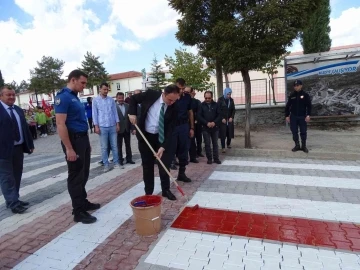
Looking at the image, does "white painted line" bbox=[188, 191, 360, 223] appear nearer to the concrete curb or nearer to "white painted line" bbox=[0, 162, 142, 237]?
"white painted line" bbox=[0, 162, 142, 237]

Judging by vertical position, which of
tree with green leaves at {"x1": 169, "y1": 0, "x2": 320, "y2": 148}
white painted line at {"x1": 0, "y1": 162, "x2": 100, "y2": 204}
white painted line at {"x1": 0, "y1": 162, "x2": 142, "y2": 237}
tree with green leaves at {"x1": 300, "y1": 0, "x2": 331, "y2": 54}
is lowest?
white painted line at {"x1": 0, "y1": 162, "x2": 142, "y2": 237}

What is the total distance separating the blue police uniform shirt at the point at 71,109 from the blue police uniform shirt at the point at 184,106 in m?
2.01

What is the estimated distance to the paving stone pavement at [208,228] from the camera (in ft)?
9.50

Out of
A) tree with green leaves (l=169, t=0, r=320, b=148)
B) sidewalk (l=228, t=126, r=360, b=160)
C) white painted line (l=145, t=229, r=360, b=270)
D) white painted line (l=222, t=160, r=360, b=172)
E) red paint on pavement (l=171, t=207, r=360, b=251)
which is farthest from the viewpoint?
sidewalk (l=228, t=126, r=360, b=160)

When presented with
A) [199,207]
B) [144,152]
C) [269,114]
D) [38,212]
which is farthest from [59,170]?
[269,114]

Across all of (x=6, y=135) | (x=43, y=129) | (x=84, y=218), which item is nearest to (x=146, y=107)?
(x=84, y=218)

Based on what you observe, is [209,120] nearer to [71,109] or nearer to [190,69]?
[71,109]

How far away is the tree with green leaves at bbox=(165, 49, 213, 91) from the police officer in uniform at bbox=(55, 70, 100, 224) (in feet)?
53.3

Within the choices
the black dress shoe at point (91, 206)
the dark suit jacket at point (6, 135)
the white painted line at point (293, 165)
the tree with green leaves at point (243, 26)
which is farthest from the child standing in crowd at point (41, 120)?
the black dress shoe at point (91, 206)

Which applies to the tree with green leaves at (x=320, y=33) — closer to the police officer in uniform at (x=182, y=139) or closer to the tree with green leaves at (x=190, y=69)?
the tree with green leaves at (x=190, y=69)

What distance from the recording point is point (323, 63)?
11234 millimetres

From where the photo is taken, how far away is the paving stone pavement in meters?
2.89

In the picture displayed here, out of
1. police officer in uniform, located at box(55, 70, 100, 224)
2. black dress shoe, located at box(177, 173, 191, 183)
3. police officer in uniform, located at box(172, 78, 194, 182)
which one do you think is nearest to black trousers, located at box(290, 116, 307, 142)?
police officer in uniform, located at box(172, 78, 194, 182)

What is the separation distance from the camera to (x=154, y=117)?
4305 millimetres
